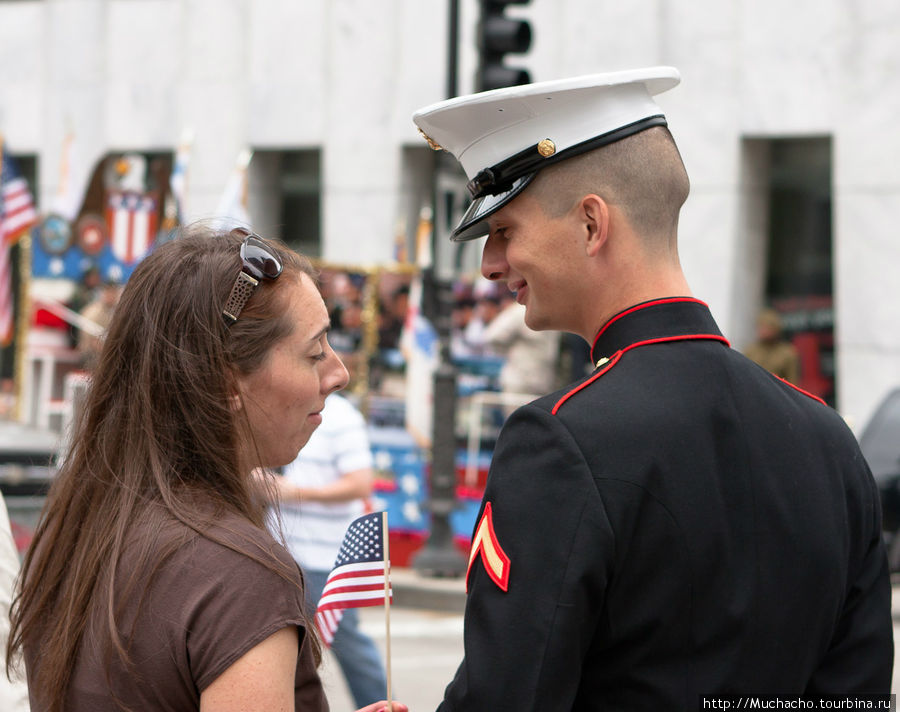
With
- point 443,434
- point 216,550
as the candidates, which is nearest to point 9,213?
point 443,434

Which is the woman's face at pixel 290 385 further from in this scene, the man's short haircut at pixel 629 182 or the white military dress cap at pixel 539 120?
the man's short haircut at pixel 629 182

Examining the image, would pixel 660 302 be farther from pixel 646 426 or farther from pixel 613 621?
pixel 613 621

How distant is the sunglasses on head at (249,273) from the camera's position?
2.12m

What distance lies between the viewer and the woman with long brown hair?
185 centimetres

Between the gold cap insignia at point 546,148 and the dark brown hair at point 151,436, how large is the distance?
518 mm

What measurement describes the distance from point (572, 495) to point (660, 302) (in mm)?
418

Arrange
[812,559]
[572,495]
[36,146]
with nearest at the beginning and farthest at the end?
[572,495] < [812,559] < [36,146]

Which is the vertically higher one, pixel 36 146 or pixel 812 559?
pixel 36 146

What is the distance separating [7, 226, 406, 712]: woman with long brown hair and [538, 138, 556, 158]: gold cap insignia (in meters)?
0.50

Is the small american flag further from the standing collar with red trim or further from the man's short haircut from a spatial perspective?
the man's short haircut

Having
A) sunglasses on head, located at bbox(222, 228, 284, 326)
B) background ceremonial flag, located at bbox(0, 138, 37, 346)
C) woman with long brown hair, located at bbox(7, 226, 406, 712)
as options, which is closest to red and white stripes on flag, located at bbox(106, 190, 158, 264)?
background ceremonial flag, located at bbox(0, 138, 37, 346)

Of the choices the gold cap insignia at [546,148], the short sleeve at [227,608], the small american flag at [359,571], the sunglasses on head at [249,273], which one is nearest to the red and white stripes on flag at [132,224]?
the small american flag at [359,571]

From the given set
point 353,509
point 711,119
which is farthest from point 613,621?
point 711,119

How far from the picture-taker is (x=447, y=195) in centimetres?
1023
